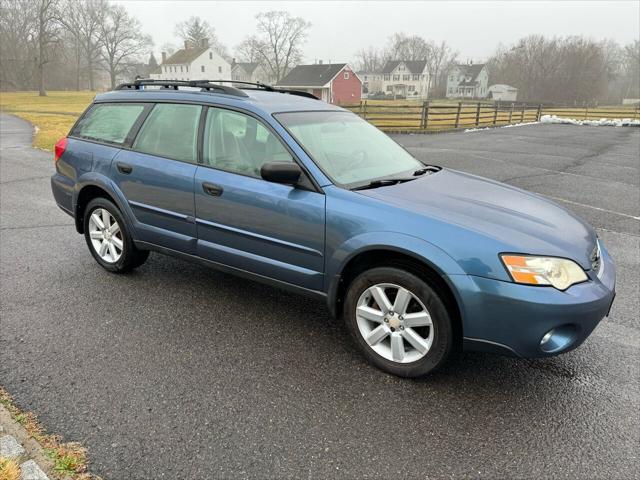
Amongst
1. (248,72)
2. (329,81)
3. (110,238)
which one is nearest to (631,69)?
(329,81)

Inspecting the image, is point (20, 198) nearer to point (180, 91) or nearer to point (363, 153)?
point (180, 91)

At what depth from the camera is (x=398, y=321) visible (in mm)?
2852

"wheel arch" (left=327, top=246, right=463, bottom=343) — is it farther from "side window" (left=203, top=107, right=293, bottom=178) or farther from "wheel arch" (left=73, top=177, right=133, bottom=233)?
"wheel arch" (left=73, top=177, right=133, bottom=233)

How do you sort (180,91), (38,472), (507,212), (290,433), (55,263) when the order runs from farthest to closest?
(55,263) → (180,91) → (507,212) → (290,433) → (38,472)

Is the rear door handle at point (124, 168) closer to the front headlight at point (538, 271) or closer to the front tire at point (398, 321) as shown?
the front tire at point (398, 321)

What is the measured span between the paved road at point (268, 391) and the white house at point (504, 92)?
76.7 meters

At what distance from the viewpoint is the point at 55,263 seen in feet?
15.4

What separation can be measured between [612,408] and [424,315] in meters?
1.20

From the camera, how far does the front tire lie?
2691 mm

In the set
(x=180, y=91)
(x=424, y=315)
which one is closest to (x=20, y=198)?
(x=180, y=91)

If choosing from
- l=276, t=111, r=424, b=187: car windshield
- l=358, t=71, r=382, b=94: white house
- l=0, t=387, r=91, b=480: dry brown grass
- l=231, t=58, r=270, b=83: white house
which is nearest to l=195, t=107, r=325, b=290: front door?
l=276, t=111, r=424, b=187: car windshield

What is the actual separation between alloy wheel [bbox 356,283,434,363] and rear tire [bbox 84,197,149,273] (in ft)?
7.79

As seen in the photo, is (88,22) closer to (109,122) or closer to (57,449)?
(109,122)

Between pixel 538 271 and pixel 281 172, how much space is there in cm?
162
